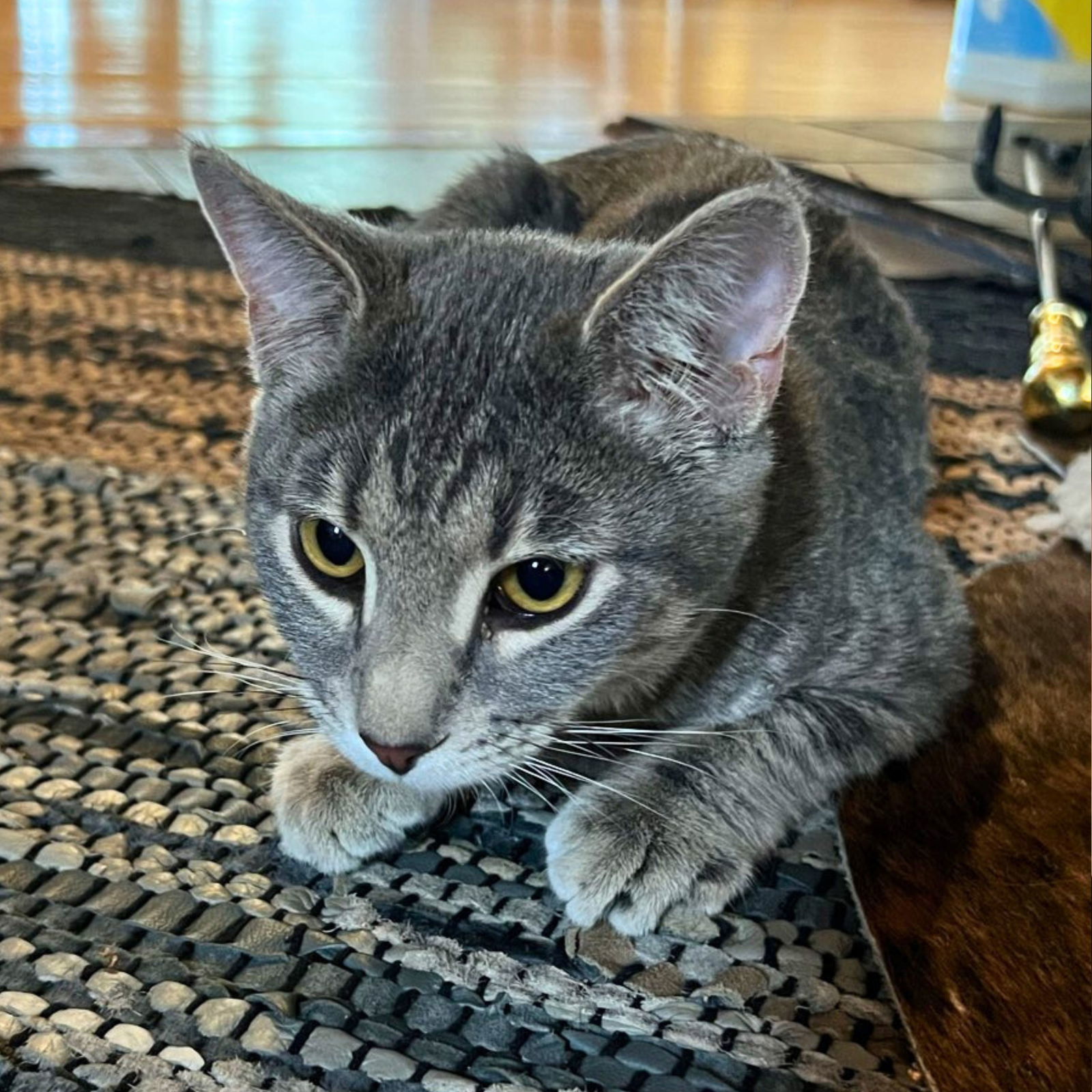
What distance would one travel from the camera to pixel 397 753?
876mm

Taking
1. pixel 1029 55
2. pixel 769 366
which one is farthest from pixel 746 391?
pixel 1029 55

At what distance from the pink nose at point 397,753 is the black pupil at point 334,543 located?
0.14 metres

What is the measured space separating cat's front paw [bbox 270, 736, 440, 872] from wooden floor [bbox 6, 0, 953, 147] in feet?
8.48

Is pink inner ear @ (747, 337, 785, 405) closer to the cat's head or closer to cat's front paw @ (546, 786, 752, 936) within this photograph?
the cat's head

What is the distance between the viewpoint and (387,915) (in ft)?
3.20

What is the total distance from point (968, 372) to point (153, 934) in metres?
1.64

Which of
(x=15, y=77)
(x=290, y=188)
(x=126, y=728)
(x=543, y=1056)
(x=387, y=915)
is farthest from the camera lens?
(x=15, y=77)

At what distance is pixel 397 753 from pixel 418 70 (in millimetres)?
4715

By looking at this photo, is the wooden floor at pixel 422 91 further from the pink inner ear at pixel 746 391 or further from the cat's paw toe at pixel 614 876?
the cat's paw toe at pixel 614 876

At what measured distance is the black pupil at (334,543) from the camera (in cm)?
95

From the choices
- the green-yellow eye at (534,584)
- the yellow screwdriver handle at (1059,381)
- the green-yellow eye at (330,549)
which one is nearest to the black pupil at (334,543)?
the green-yellow eye at (330,549)

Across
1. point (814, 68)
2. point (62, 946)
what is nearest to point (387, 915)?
point (62, 946)

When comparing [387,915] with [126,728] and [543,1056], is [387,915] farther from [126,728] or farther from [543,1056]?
[126,728]

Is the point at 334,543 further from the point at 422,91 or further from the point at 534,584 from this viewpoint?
the point at 422,91
